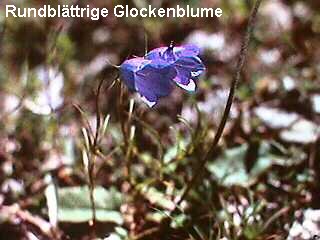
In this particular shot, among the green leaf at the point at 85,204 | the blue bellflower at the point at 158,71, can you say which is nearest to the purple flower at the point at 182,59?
the blue bellflower at the point at 158,71

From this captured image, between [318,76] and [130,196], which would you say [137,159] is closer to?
[130,196]

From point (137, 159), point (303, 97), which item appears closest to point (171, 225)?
point (137, 159)

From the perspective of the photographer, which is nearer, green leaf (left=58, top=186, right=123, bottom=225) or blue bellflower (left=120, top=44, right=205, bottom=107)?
blue bellflower (left=120, top=44, right=205, bottom=107)

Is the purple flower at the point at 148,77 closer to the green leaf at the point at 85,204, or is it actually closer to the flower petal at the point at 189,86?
the flower petal at the point at 189,86

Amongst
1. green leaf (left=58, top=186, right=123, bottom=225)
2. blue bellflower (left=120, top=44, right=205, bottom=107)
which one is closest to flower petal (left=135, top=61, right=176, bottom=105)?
blue bellflower (left=120, top=44, right=205, bottom=107)

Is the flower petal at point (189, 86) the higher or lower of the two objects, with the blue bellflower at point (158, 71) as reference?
lower

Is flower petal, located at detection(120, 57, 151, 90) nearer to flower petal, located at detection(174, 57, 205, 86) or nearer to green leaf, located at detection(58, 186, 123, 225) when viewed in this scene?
flower petal, located at detection(174, 57, 205, 86)

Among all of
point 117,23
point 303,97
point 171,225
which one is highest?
point 117,23
